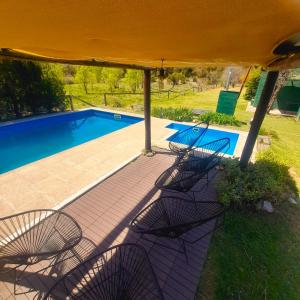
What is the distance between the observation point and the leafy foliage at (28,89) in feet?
32.6

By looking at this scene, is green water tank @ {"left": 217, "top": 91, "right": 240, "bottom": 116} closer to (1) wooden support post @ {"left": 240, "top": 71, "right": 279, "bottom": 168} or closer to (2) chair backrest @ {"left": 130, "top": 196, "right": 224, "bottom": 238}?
(1) wooden support post @ {"left": 240, "top": 71, "right": 279, "bottom": 168}

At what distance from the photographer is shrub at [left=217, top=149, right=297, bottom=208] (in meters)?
3.81

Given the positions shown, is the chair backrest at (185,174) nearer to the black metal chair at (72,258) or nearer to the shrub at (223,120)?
the black metal chair at (72,258)

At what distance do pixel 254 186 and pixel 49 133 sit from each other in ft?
31.7

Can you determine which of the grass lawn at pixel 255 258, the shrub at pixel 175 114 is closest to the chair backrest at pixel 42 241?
the grass lawn at pixel 255 258

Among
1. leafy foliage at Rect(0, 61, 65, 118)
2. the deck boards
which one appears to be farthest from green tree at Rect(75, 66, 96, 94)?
the deck boards

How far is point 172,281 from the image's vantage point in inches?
103

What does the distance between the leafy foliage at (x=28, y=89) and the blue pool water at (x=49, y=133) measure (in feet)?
3.76

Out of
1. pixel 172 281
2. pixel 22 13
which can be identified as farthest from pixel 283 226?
pixel 22 13

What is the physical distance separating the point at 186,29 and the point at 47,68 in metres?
12.7

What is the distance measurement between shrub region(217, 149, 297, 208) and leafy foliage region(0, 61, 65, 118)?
11.0 meters

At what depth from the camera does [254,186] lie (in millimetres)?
3893

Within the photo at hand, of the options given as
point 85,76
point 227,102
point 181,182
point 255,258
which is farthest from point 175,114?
point 85,76

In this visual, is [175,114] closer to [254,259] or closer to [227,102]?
[227,102]
